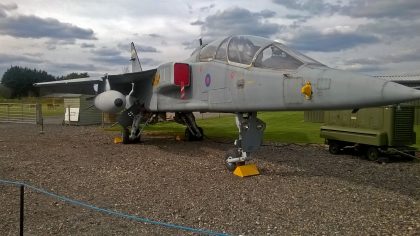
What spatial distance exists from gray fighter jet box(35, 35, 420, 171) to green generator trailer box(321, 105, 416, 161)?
3.92m

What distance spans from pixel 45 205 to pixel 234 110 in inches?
156

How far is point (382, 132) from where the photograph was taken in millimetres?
10156

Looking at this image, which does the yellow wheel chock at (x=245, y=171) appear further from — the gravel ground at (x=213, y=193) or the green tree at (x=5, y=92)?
the green tree at (x=5, y=92)

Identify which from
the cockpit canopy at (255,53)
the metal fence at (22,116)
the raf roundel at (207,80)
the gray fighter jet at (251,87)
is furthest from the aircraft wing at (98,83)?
the metal fence at (22,116)

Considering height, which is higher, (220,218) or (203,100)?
(203,100)

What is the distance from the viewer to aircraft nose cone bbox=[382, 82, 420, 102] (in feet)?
16.2

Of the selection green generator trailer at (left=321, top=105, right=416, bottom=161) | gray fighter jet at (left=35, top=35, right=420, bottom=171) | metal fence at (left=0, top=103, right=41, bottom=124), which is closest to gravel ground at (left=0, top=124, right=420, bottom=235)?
green generator trailer at (left=321, top=105, right=416, bottom=161)

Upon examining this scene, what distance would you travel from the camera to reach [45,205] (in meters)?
5.88

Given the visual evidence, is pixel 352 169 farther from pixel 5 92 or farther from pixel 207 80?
pixel 5 92

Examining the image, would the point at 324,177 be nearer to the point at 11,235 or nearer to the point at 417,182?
the point at 417,182

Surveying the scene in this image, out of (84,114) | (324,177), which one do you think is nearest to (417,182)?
(324,177)

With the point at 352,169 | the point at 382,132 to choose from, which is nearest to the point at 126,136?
the point at 352,169

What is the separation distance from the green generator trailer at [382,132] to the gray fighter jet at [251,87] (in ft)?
12.9

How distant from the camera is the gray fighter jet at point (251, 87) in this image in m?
5.69
